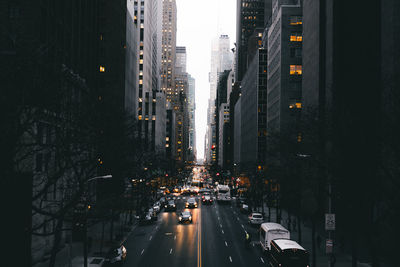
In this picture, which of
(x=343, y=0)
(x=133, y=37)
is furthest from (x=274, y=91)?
(x=343, y=0)

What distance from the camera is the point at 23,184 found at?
28.7 m

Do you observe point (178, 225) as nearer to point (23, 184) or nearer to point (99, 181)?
point (99, 181)

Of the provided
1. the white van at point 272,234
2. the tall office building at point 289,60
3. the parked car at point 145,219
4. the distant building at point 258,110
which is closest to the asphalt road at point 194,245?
the parked car at point 145,219

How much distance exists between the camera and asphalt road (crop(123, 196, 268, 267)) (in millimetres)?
35031

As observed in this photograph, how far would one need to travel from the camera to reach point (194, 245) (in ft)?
138

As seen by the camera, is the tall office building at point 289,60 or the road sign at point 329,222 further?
the tall office building at point 289,60

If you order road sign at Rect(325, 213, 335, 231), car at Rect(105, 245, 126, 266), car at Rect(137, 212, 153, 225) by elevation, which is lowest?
→ car at Rect(137, 212, 153, 225)

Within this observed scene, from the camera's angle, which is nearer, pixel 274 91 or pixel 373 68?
pixel 373 68

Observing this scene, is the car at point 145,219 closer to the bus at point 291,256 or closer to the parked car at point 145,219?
the parked car at point 145,219

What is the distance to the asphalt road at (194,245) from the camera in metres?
35.0

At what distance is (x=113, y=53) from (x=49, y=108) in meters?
62.3

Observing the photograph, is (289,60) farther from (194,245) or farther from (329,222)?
(329,222)

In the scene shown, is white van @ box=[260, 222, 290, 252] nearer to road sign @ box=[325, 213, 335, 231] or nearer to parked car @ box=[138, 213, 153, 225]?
road sign @ box=[325, 213, 335, 231]

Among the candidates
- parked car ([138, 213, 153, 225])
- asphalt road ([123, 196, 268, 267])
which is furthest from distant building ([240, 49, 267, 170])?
asphalt road ([123, 196, 268, 267])
